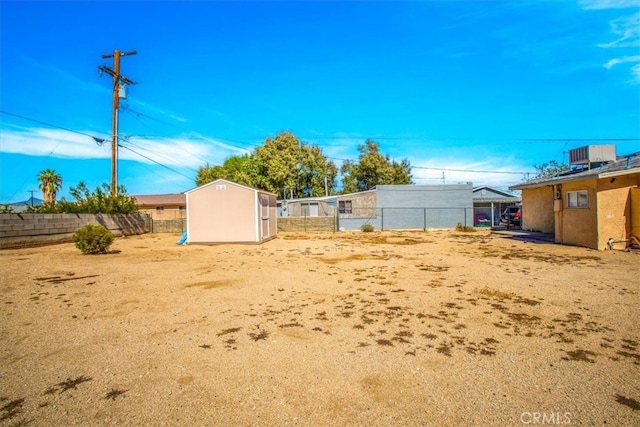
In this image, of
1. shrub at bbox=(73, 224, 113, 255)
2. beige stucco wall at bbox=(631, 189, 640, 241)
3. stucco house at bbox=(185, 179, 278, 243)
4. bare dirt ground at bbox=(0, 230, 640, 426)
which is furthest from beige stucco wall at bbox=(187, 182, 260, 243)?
beige stucco wall at bbox=(631, 189, 640, 241)

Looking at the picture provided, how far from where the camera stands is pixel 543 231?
A: 19.2 metres

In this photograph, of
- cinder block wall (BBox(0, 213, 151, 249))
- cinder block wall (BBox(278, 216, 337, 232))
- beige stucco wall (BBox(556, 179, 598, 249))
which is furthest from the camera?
Answer: cinder block wall (BBox(278, 216, 337, 232))

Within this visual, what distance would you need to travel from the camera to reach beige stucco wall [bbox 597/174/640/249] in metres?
11.7

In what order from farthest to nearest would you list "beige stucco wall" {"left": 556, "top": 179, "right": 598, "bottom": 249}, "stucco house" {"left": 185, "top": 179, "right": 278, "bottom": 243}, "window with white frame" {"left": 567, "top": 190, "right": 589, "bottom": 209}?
"stucco house" {"left": 185, "top": 179, "right": 278, "bottom": 243} < "window with white frame" {"left": 567, "top": 190, "right": 589, "bottom": 209} < "beige stucco wall" {"left": 556, "top": 179, "right": 598, "bottom": 249}

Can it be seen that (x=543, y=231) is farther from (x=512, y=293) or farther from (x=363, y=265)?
(x=512, y=293)

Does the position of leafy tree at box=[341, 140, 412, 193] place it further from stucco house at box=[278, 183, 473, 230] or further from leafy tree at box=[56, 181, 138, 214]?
leafy tree at box=[56, 181, 138, 214]

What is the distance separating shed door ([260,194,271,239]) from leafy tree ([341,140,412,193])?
2501 cm

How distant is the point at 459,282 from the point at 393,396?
15.8ft

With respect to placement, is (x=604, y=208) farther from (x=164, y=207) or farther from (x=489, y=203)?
(x=164, y=207)

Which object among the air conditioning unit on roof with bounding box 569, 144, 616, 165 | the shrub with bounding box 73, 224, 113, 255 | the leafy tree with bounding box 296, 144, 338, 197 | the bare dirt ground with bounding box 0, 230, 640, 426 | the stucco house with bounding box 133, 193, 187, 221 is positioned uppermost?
the leafy tree with bounding box 296, 144, 338, 197

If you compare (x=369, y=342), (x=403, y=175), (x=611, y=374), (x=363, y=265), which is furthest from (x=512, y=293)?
(x=403, y=175)

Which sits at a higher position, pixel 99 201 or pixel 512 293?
pixel 99 201

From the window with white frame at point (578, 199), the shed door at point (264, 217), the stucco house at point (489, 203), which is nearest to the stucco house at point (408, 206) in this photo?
the stucco house at point (489, 203)

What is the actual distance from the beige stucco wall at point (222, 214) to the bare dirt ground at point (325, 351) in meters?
9.25
